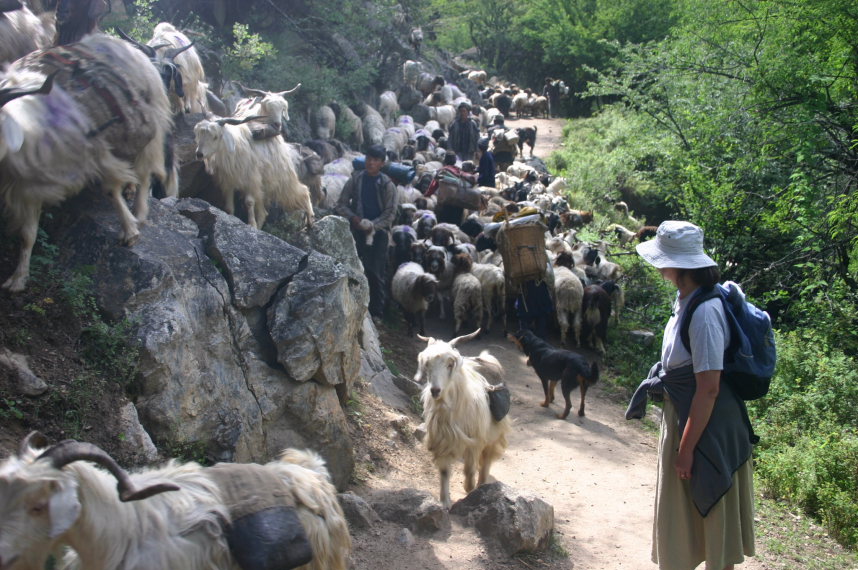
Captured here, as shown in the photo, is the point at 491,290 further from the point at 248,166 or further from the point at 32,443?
the point at 32,443

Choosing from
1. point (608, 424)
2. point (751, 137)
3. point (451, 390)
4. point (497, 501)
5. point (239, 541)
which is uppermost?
point (751, 137)

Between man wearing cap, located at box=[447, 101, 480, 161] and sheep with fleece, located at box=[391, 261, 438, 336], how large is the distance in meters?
7.21

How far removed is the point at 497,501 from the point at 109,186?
3420 mm

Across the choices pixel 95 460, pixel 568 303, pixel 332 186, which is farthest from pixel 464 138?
pixel 95 460

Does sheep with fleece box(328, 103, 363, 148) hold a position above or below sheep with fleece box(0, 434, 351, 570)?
above

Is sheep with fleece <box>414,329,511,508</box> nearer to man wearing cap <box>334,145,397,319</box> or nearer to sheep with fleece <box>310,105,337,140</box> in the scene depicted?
man wearing cap <box>334,145,397,319</box>

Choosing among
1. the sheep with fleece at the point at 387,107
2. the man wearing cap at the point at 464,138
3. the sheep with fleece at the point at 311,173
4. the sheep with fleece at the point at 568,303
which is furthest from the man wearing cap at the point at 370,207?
the sheep with fleece at the point at 387,107

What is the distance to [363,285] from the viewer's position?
6.71 m

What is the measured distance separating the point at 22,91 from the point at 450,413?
3.70 metres

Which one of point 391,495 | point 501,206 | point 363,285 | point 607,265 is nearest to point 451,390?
point 391,495

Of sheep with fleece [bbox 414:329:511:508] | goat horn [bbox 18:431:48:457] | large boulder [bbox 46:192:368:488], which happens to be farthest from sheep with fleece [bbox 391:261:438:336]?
goat horn [bbox 18:431:48:457]

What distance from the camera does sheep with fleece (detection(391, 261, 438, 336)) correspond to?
934 centimetres

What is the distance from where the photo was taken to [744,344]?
3178 millimetres

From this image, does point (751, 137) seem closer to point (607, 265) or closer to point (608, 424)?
point (607, 265)
